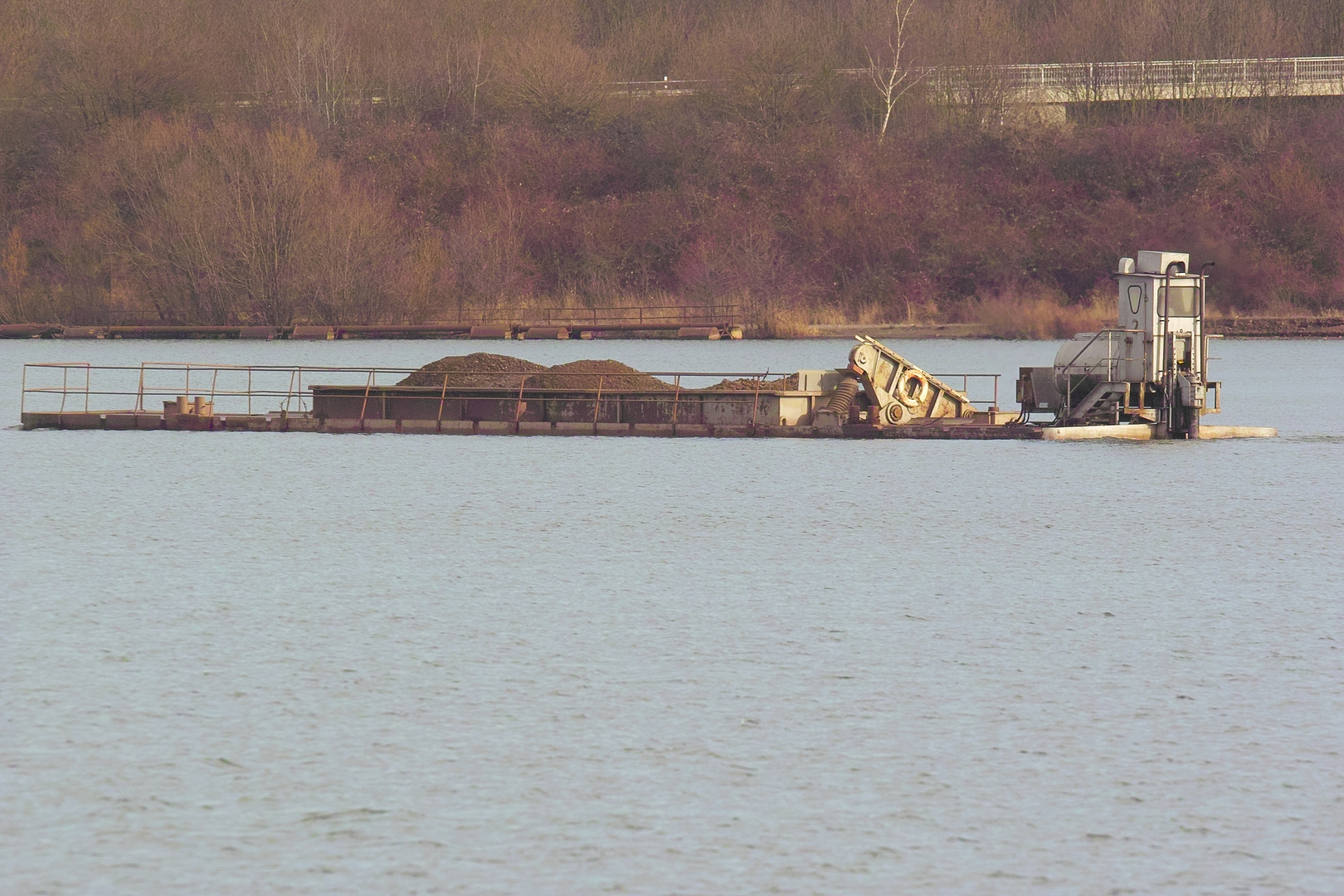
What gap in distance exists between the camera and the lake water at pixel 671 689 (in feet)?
41.7

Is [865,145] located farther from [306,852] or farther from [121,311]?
[306,852]

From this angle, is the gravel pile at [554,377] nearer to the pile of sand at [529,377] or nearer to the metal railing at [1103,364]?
the pile of sand at [529,377]

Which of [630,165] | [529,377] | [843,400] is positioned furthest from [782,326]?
[843,400]

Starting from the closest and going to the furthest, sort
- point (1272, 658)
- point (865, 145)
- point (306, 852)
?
point (306, 852), point (1272, 658), point (865, 145)

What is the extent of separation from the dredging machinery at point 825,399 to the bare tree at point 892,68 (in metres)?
68.6

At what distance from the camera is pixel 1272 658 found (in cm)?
1922

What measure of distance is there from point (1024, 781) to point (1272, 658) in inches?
233

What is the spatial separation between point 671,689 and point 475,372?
26281mm

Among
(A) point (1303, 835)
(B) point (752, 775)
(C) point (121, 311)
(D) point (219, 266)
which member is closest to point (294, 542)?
(B) point (752, 775)

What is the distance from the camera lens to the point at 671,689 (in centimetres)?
1775

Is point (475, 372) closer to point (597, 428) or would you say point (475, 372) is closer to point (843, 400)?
point (597, 428)

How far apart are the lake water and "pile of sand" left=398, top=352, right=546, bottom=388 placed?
7.18 meters

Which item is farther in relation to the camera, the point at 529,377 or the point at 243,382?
the point at 243,382

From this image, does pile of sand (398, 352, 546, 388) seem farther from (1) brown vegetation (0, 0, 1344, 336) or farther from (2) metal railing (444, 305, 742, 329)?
(2) metal railing (444, 305, 742, 329)
